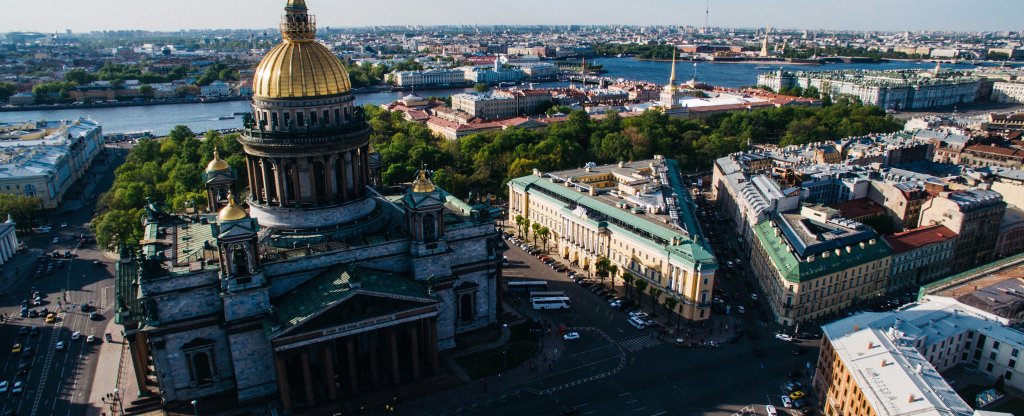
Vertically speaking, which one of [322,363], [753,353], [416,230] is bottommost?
[753,353]

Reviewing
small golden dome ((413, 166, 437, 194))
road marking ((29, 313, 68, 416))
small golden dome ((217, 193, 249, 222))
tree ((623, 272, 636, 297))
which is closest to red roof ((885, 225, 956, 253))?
tree ((623, 272, 636, 297))

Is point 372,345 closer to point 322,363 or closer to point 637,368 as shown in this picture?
point 322,363

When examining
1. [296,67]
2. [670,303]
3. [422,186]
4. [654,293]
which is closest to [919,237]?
[654,293]

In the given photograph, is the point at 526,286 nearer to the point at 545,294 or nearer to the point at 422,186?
the point at 545,294

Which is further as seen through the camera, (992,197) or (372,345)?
(992,197)

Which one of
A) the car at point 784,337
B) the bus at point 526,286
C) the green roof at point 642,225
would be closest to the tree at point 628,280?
the green roof at point 642,225

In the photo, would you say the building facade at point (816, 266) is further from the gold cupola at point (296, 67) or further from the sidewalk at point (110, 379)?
the sidewalk at point (110, 379)

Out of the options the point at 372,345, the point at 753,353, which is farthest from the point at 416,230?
the point at 753,353

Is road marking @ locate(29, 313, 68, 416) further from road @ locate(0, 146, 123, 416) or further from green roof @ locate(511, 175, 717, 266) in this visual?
green roof @ locate(511, 175, 717, 266)
